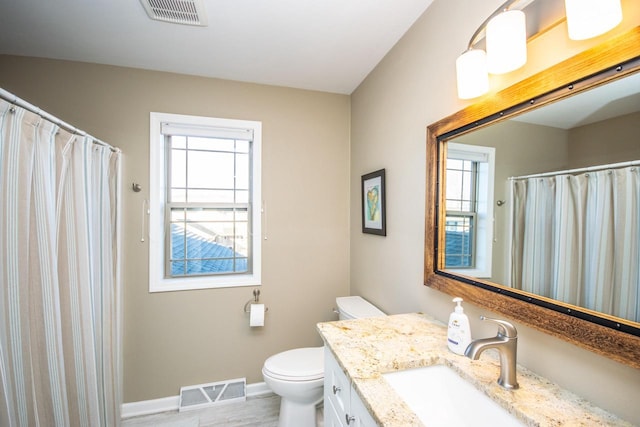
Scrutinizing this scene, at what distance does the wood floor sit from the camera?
5.97 feet

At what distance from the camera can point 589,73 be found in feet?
2.26

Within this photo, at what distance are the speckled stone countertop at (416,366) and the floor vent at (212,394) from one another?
1315mm

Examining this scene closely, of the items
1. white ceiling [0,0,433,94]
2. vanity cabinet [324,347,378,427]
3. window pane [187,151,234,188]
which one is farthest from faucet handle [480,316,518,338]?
window pane [187,151,234,188]

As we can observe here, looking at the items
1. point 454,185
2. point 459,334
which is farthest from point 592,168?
point 459,334

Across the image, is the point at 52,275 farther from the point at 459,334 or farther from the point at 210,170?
the point at 459,334

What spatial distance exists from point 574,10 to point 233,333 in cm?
241

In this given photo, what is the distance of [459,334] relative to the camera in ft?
3.22

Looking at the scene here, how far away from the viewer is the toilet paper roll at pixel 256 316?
2.01m

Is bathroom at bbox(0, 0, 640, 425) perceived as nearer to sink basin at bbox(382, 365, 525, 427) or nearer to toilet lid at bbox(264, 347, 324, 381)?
sink basin at bbox(382, 365, 525, 427)

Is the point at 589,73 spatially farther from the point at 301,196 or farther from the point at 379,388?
the point at 301,196

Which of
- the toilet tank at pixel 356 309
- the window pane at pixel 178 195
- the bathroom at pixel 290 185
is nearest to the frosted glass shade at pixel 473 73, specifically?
the bathroom at pixel 290 185

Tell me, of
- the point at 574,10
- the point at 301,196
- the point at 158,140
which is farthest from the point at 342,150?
the point at 574,10

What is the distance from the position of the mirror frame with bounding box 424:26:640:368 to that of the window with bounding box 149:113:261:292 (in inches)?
53.7

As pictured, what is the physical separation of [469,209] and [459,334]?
0.50 m
